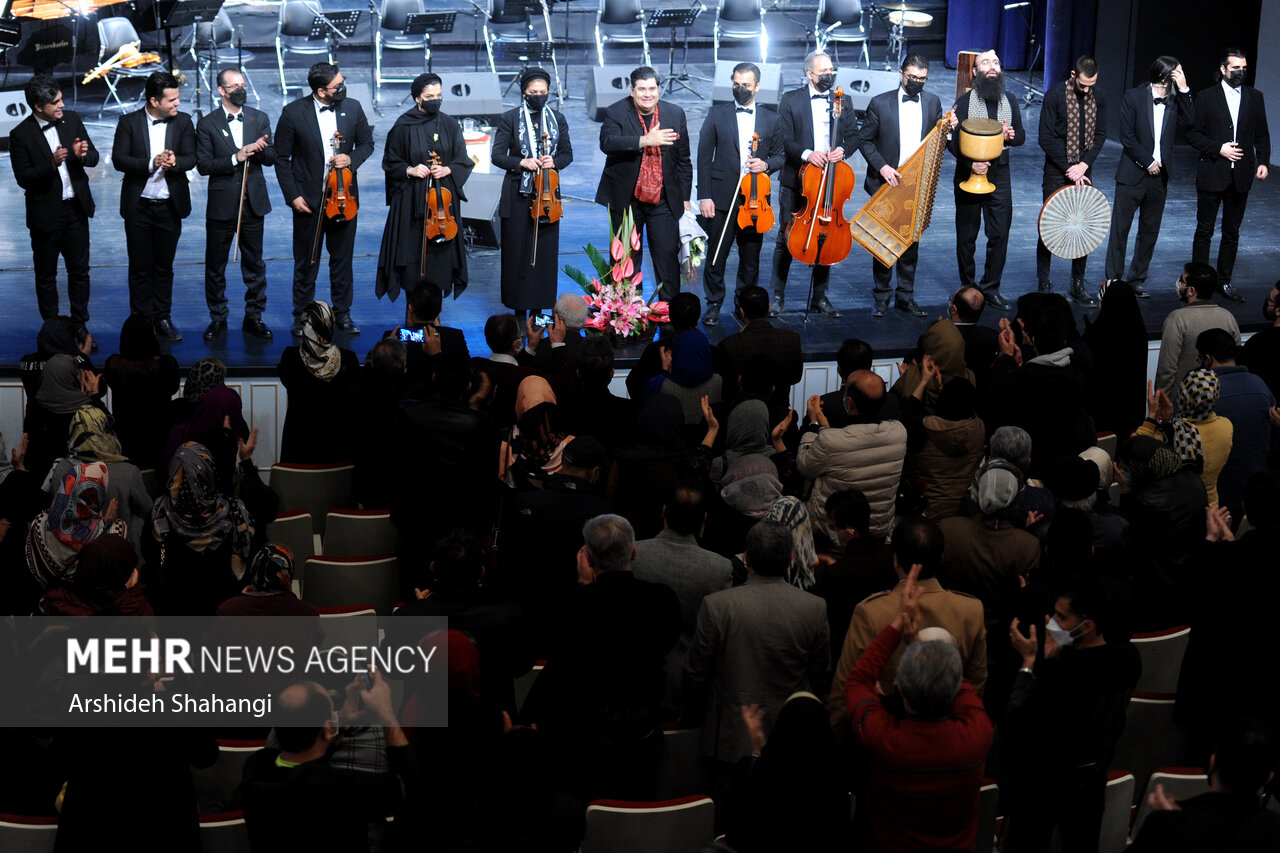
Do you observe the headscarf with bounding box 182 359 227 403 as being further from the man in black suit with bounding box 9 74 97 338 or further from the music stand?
the music stand

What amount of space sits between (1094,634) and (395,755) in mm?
1870

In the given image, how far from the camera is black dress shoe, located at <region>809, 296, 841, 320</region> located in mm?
9031

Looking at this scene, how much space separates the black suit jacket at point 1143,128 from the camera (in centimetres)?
916

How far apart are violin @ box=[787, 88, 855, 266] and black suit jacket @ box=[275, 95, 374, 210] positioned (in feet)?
8.41

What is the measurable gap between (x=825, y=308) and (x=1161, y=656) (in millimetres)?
4642

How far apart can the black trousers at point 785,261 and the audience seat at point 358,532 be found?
160 inches

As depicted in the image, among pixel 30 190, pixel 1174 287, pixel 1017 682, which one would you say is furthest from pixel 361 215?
pixel 1017 682

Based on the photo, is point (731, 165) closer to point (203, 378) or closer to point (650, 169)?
point (650, 169)

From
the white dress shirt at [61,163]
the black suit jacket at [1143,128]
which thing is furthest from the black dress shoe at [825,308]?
the white dress shirt at [61,163]

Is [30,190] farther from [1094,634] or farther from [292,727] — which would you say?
[1094,634]

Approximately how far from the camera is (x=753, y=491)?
486 cm

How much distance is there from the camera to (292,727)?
3232mm

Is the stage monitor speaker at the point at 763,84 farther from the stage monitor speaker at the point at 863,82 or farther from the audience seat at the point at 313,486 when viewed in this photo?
the audience seat at the point at 313,486

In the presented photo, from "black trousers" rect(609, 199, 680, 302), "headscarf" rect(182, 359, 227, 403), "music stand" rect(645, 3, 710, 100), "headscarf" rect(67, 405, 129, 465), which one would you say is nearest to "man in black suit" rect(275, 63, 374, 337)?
"black trousers" rect(609, 199, 680, 302)
